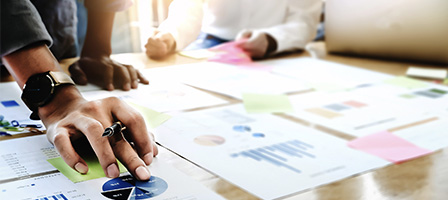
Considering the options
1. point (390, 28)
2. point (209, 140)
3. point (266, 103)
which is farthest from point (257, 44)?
point (209, 140)

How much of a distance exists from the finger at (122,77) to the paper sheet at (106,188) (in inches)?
8.8

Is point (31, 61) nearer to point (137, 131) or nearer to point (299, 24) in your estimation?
point (137, 131)

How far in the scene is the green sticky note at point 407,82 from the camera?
Answer: 39.3 inches

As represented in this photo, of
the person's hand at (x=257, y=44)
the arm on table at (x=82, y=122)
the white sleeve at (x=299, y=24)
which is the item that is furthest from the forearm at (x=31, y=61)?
the white sleeve at (x=299, y=24)

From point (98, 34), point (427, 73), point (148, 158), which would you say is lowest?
point (427, 73)

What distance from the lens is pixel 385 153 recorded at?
58cm

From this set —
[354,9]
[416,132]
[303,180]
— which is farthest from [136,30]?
[354,9]

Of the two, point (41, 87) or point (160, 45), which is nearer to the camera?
point (41, 87)

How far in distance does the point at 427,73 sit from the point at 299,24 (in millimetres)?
488

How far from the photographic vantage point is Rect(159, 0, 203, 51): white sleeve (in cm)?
64

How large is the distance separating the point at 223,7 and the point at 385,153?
101 cm

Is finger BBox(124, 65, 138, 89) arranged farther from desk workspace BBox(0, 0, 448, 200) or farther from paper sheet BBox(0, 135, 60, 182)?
paper sheet BBox(0, 135, 60, 182)

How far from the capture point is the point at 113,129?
46 cm

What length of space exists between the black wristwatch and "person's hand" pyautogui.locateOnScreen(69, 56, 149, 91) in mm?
69
